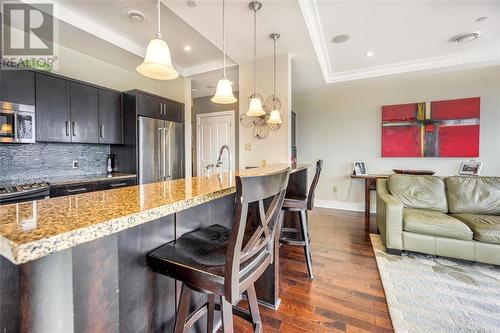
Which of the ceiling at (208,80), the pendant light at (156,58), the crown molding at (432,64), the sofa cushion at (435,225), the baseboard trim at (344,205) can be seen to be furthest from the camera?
the baseboard trim at (344,205)

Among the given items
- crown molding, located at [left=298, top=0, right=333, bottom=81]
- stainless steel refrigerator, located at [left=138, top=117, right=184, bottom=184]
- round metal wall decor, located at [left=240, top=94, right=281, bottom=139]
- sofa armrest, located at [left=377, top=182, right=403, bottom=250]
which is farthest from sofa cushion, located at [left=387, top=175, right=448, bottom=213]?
stainless steel refrigerator, located at [left=138, top=117, right=184, bottom=184]

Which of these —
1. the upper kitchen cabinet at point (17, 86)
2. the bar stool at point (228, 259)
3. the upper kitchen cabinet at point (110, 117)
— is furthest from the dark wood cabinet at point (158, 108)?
the bar stool at point (228, 259)

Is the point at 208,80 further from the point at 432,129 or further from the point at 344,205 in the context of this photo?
the point at 432,129

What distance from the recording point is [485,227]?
216cm

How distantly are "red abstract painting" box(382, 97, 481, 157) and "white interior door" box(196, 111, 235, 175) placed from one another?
318 centimetres

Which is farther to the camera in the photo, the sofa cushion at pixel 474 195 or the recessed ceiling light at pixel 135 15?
the sofa cushion at pixel 474 195

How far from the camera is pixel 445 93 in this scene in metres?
3.81

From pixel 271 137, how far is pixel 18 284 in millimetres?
2959

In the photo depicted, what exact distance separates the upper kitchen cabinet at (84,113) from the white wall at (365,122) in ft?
12.6

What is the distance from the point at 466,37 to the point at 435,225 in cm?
258

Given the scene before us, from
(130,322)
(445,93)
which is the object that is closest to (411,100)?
(445,93)

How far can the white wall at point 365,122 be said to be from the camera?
3.57 m

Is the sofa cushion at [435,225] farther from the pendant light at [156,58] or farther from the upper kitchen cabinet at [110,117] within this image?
the upper kitchen cabinet at [110,117]

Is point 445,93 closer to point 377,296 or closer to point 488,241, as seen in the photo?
point 488,241
